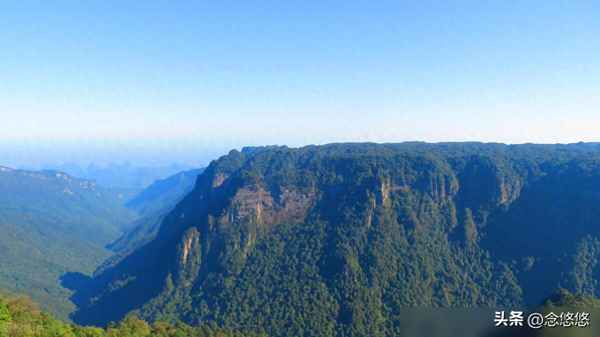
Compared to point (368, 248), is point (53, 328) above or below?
above

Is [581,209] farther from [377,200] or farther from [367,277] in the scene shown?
[367,277]

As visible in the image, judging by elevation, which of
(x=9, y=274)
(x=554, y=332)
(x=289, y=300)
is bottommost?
(x=9, y=274)

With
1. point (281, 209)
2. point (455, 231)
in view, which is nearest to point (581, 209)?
point (455, 231)

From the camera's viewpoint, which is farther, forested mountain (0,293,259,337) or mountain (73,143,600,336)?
mountain (73,143,600,336)

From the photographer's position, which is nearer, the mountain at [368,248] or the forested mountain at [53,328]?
the forested mountain at [53,328]

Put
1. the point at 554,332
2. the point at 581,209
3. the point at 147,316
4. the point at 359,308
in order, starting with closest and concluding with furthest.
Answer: the point at 554,332 → the point at 359,308 → the point at 147,316 → the point at 581,209

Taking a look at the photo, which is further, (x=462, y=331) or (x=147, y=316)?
(x=147, y=316)

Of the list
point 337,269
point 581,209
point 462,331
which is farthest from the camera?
point 581,209

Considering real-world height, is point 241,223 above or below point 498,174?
below
